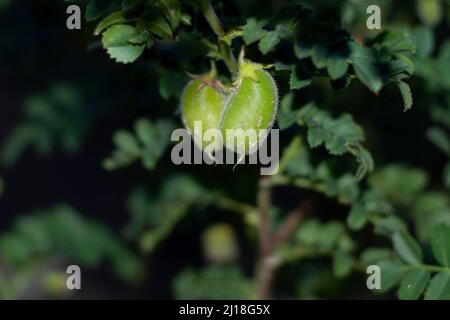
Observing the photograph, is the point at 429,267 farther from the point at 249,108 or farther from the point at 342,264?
the point at 249,108

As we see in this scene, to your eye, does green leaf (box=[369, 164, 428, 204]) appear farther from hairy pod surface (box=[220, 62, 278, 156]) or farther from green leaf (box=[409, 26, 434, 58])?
hairy pod surface (box=[220, 62, 278, 156])

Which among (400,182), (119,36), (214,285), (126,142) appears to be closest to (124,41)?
(119,36)

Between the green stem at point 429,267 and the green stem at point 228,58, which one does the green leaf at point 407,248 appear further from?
the green stem at point 228,58

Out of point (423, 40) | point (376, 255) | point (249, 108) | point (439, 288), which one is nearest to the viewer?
point (249, 108)

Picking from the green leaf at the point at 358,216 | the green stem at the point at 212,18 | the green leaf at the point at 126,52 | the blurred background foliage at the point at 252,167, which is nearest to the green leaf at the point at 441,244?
the blurred background foliage at the point at 252,167

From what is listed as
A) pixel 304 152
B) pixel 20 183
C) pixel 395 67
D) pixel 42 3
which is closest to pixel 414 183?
pixel 304 152

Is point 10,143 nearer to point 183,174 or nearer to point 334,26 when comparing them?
point 183,174

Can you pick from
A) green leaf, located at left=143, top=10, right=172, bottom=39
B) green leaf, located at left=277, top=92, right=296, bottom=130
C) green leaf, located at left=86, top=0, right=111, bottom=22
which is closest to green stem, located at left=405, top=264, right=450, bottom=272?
green leaf, located at left=277, top=92, right=296, bottom=130
